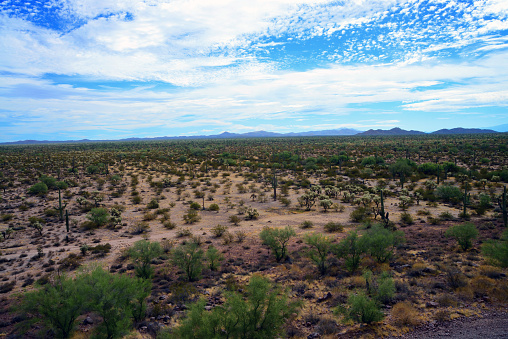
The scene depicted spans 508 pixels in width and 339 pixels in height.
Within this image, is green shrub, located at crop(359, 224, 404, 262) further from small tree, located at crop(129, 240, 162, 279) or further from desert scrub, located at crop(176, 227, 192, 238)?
desert scrub, located at crop(176, 227, 192, 238)

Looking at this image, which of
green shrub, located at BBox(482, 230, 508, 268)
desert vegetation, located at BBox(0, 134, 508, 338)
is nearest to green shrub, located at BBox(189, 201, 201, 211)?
desert vegetation, located at BBox(0, 134, 508, 338)

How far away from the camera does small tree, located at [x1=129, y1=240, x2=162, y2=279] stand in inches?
542

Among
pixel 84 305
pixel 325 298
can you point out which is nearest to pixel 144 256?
pixel 84 305

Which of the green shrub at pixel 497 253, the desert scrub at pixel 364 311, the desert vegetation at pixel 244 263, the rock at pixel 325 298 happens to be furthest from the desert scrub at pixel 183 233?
the green shrub at pixel 497 253

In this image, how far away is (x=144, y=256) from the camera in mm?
14062

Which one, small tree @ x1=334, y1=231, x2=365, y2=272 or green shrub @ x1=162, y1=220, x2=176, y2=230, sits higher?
small tree @ x1=334, y1=231, x2=365, y2=272

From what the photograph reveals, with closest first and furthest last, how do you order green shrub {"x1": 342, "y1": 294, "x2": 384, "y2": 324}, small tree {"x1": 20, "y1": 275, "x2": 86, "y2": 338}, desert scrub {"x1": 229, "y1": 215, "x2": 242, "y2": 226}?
small tree {"x1": 20, "y1": 275, "x2": 86, "y2": 338}, green shrub {"x1": 342, "y1": 294, "x2": 384, "y2": 324}, desert scrub {"x1": 229, "y1": 215, "x2": 242, "y2": 226}

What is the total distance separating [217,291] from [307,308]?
13.3ft

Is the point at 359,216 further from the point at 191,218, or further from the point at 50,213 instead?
the point at 50,213

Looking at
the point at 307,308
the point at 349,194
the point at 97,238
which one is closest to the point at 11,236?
the point at 97,238

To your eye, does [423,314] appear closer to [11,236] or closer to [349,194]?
[349,194]

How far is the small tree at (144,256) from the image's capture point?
1376 centimetres

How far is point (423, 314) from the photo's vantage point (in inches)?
397

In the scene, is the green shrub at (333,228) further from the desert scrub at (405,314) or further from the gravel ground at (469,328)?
the gravel ground at (469,328)
